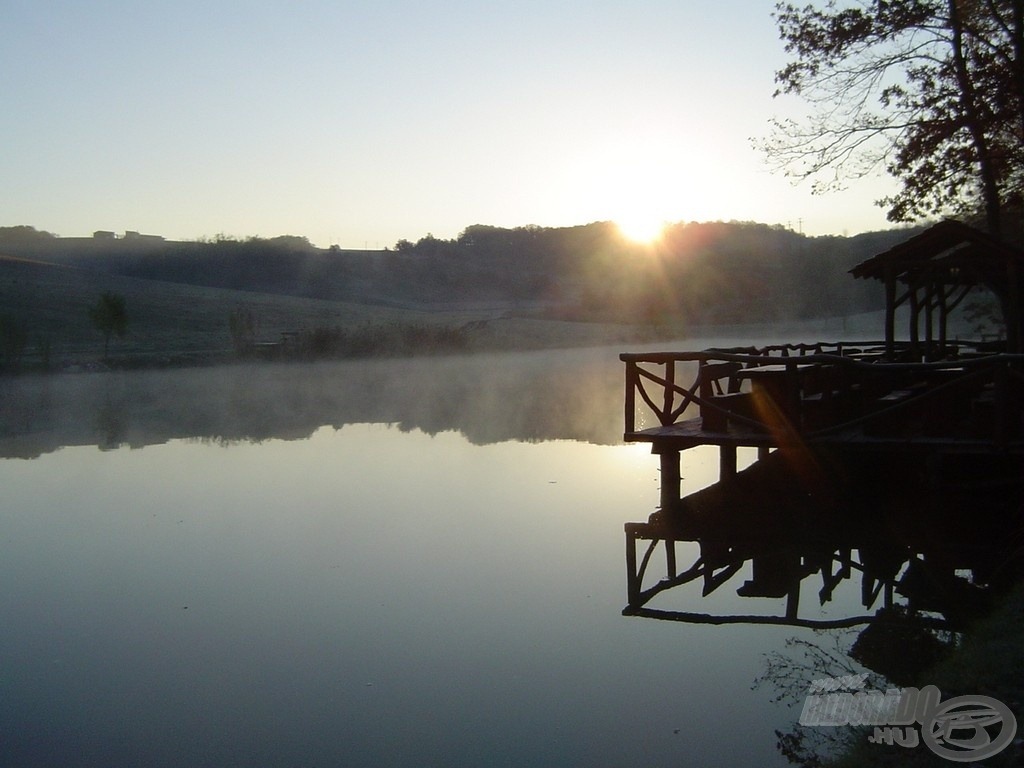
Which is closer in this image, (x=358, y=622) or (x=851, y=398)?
(x=358, y=622)

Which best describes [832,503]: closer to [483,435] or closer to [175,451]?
[483,435]

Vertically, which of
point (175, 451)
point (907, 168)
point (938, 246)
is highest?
point (907, 168)

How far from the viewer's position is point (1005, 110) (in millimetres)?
16969

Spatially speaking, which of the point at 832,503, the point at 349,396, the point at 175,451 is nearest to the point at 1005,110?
the point at 832,503

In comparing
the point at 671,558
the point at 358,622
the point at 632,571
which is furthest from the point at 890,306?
the point at 358,622

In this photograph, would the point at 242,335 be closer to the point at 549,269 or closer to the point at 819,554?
the point at 819,554

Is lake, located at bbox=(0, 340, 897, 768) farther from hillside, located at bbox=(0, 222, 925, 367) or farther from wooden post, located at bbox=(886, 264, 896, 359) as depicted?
hillside, located at bbox=(0, 222, 925, 367)

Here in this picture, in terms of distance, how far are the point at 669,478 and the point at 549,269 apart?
4370 inches

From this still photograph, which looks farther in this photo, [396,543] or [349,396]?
[349,396]

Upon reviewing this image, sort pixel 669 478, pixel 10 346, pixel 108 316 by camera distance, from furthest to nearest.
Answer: pixel 108 316 < pixel 10 346 < pixel 669 478

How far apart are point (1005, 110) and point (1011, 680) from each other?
1431 cm

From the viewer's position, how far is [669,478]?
12.0 metres

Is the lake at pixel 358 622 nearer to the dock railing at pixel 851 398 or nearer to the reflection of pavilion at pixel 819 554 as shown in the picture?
the reflection of pavilion at pixel 819 554

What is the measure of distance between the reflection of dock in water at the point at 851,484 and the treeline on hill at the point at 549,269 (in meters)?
57.3
